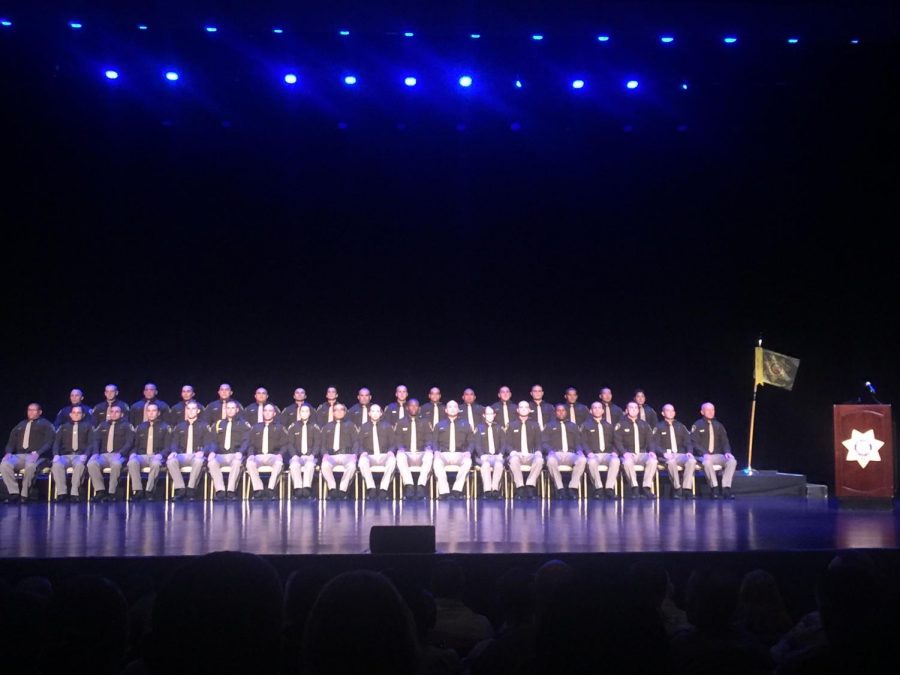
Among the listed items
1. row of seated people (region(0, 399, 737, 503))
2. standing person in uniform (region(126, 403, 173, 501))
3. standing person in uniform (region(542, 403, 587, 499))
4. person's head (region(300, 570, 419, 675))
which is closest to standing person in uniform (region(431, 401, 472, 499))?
row of seated people (region(0, 399, 737, 503))

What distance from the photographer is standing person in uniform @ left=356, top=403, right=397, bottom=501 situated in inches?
429

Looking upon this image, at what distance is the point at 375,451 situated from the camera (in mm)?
11250

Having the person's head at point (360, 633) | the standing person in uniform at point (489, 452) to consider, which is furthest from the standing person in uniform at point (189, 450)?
the person's head at point (360, 633)

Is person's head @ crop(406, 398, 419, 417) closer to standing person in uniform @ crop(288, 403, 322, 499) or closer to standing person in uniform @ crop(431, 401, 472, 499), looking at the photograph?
standing person in uniform @ crop(431, 401, 472, 499)

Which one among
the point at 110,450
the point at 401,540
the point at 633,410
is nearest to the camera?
the point at 401,540

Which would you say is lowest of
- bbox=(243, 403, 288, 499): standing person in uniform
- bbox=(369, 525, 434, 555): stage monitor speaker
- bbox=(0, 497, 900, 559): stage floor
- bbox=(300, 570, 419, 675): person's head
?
bbox=(0, 497, 900, 559): stage floor

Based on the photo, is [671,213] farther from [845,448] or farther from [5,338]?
[5,338]

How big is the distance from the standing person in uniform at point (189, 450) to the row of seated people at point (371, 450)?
1cm

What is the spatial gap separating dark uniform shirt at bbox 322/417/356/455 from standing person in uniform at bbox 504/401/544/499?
201 cm

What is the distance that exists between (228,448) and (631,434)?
5.21 metres

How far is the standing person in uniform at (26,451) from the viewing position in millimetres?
10477

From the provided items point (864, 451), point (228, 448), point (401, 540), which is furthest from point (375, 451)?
point (401, 540)

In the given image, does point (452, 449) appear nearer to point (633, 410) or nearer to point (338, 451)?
point (338, 451)

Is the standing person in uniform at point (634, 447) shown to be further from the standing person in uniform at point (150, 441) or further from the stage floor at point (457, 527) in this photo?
the standing person in uniform at point (150, 441)
